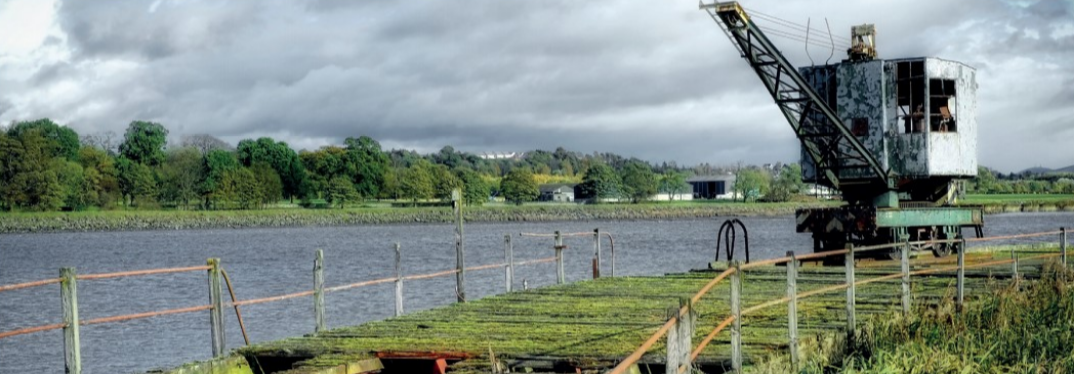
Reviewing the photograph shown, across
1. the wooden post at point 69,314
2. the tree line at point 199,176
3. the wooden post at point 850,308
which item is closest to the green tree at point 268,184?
the tree line at point 199,176

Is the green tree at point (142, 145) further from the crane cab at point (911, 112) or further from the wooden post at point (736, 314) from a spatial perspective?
the wooden post at point (736, 314)

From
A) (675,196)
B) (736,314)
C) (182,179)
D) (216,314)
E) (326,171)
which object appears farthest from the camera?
(675,196)

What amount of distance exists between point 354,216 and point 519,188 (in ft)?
148

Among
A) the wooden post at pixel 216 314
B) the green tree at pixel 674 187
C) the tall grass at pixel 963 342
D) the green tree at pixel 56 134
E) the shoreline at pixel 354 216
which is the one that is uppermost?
the green tree at pixel 56 134

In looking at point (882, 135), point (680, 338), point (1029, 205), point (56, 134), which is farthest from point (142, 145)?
point (680, 338)

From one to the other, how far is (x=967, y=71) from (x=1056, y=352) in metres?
13.7

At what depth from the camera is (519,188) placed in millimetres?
178500

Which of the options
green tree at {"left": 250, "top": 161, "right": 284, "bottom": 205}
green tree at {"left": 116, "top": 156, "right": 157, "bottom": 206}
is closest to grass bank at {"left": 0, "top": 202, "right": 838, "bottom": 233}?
green tree at {"left": 250, "top": 161, "right": 284, "bottom": 205}

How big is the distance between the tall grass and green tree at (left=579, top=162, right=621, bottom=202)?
165 metres

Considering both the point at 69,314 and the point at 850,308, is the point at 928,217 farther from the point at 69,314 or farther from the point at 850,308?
the point at 69,314

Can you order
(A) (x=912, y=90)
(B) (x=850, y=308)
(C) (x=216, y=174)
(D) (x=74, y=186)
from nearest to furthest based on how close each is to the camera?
(B) (x=850, y=308), (A) (x=912, y=90), (D) (x=74, y=186), (C) (x=216, y=174)

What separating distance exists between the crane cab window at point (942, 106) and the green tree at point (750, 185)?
148312mm

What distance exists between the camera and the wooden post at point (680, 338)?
24.0 ft

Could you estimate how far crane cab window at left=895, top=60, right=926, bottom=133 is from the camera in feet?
79.4
